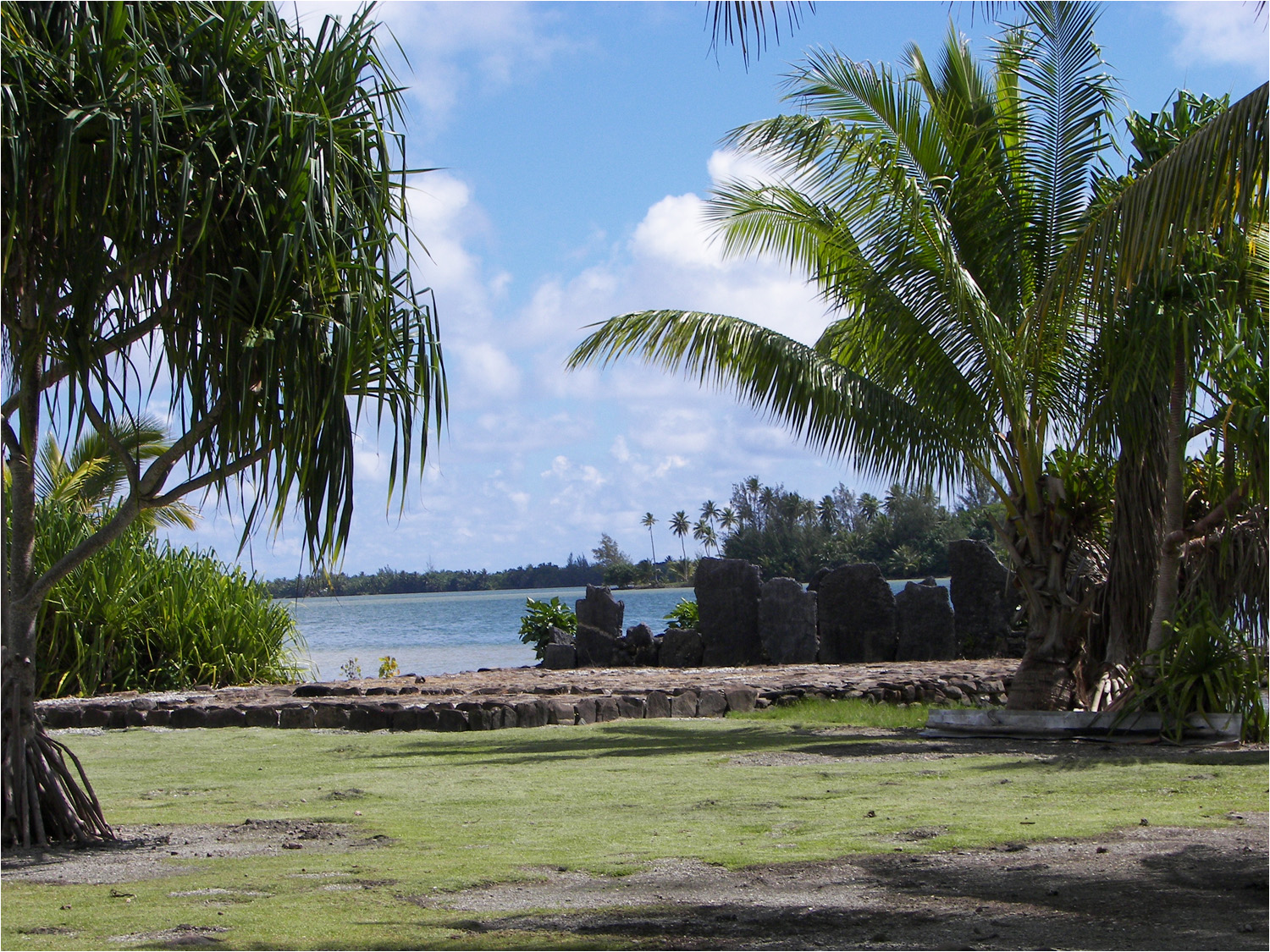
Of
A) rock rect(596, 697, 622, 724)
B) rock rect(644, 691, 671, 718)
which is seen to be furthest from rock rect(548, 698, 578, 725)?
rock rect(644, 691, 671, 718)

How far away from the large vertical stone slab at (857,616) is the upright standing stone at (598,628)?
3278 mm

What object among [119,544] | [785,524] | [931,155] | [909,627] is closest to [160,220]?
[931,155]

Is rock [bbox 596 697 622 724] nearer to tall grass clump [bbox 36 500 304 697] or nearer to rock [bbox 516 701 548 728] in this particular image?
rock [bbox 516 701 548 728]

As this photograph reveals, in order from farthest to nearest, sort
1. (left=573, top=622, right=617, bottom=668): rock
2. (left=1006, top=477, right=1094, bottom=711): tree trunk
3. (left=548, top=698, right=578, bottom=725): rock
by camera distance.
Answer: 1. (left=573, top=622, right=617, bottom=668): rock
2. (left=548, top=698, right=578, bottom=725): rock
3. (left=1006, top=477, right=1094, bottom=711): tree trunk

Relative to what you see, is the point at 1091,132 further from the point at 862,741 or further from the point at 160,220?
the point at 160,220

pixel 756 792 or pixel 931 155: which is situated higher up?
pixel 931 155

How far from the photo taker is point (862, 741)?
9969 mm

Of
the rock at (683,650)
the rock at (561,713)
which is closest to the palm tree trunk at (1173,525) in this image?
the rock at (561,713)

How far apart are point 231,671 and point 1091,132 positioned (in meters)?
11.8

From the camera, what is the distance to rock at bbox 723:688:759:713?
1295 centimetres

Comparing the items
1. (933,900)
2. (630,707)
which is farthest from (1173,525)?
(933,900)

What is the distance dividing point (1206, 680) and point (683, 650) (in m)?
11.4

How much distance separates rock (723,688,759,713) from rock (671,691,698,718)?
393mm

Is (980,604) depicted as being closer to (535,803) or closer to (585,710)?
(585,710)
